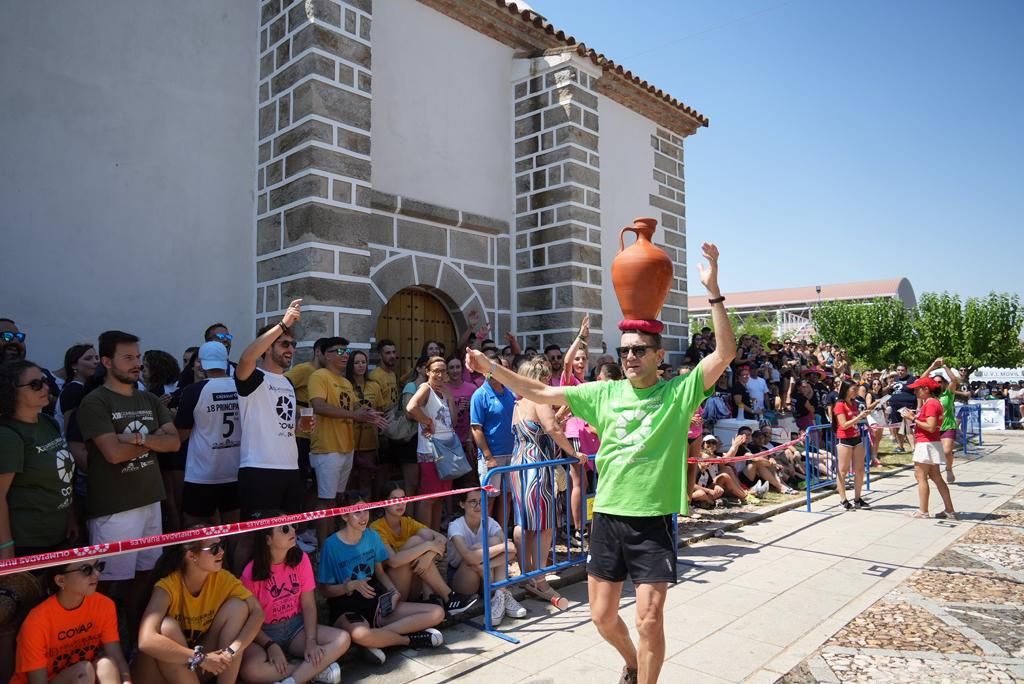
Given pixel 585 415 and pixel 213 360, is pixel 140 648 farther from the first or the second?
pixel 585 415

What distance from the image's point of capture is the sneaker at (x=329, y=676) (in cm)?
355

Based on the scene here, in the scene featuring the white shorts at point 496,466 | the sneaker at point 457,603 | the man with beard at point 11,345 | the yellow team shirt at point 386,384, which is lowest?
the sneaker at point 457,603

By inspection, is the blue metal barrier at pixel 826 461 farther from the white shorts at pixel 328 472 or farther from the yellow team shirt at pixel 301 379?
the yellow team shirt at pixel 301 379

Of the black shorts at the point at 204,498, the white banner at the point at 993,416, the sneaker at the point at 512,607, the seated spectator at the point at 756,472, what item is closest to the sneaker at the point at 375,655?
the sneaker at the point at 512,607

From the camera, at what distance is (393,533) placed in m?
4.62

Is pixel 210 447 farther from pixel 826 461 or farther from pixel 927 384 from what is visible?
pixel 826 461

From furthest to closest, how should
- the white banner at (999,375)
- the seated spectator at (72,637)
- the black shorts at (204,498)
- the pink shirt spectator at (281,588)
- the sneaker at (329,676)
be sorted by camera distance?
the white banner at (999,375)
the black shorts at (204,498)
the pink shirt spectator at (281,588)
the sneaker at (329,676)
the seated spectator at (72,637)

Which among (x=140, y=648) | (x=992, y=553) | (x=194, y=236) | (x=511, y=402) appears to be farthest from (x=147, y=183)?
(x=992, y=553)

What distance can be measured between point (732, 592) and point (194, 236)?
18.9 ft

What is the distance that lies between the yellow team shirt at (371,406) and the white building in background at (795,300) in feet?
145

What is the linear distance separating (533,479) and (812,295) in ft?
193

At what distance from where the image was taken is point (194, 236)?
6.31 m

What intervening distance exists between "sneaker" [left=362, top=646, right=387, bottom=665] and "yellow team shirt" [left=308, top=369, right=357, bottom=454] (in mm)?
1814

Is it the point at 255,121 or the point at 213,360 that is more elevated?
the point at 255,121
